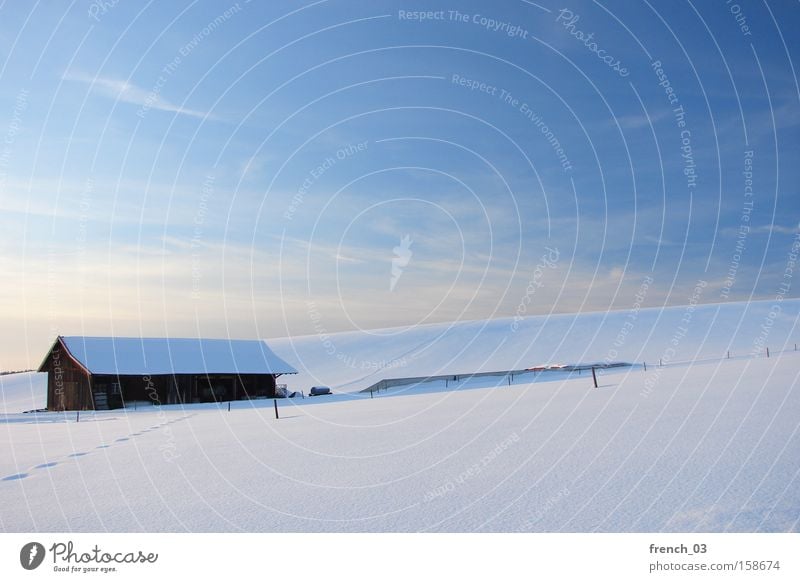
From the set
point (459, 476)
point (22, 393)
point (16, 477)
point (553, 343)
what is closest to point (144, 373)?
point (16, 477)

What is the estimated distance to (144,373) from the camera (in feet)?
139

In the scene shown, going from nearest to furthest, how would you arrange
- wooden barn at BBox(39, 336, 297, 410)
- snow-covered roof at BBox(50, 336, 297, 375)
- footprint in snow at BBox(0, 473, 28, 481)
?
footprint in snow at BBox(0, 473, 28, 481), wooden barn at BBox(39, 336, 297, 410), snow-covered roof at BBox(50, 336, 297, 375)

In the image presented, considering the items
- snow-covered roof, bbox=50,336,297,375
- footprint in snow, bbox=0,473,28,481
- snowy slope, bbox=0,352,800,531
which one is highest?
snow-covered roof, bbox=50,336,297,375

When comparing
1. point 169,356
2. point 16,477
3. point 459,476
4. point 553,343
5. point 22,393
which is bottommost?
point 22,393

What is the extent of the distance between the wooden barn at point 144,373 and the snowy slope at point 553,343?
16512 millimetres

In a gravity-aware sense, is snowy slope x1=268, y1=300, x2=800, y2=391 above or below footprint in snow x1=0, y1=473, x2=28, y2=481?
above

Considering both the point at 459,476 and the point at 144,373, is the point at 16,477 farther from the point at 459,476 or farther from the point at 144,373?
the point at 144,373

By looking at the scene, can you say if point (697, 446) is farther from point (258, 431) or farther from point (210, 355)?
point (210, 355)

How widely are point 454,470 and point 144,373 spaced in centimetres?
3740

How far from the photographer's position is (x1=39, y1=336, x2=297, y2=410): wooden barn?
41625 millimetres

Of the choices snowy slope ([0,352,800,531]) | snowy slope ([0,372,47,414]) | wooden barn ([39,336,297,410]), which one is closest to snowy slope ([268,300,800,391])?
wooden barn ([39,336,297,410])

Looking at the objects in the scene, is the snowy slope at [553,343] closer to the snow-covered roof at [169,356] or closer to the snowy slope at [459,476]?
the snow-covered roof at [169,356]

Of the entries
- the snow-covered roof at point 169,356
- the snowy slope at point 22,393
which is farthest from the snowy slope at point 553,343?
the snowy slope at point 22,393

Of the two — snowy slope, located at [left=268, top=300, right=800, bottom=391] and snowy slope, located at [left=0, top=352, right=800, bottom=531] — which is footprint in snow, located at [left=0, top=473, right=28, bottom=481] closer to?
snowy slope, located at [left=0, top=352, right=800, bottom=531]
